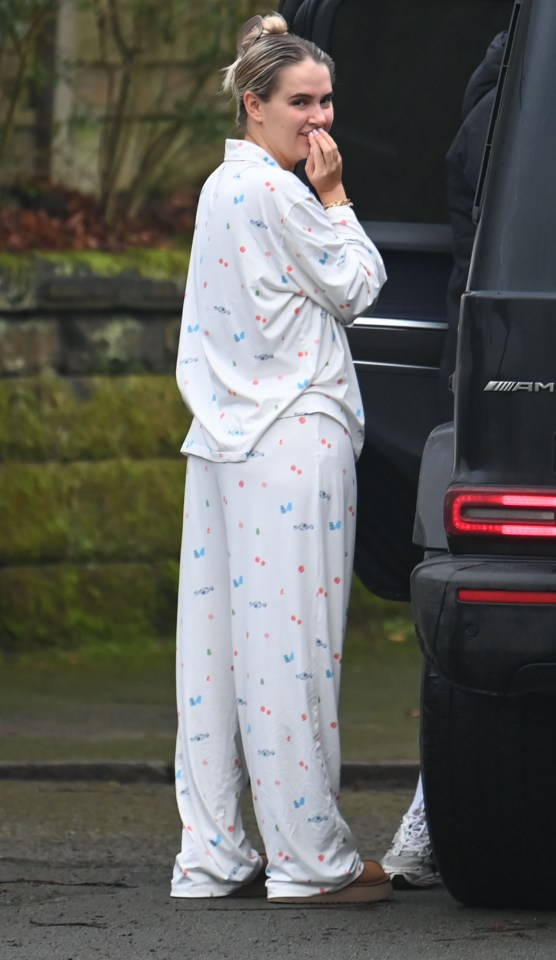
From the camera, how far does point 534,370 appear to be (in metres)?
3.51

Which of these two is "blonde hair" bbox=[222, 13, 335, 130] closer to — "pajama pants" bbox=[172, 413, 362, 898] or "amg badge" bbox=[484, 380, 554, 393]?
"pajama pants" bbox=[172, 413, 362, 898]

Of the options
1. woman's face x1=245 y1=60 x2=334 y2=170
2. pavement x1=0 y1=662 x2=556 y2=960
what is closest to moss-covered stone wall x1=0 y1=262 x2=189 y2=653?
pavement x1=0 y1=662 x2=556 y2=960

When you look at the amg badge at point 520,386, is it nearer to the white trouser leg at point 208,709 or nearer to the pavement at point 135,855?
the white trouser leg at point 208,709

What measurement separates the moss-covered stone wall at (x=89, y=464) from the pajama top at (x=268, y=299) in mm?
4111

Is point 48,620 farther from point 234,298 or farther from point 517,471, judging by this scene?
point 517,471

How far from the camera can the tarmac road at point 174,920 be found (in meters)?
3.79

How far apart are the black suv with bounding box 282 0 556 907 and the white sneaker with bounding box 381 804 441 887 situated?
14.2 inches

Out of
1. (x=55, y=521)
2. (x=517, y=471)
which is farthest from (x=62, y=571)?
(x=517, y=471)

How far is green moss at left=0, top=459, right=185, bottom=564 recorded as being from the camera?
8.21 m

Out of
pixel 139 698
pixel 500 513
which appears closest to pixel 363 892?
pixel 500 513

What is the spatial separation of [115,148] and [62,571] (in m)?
2.10

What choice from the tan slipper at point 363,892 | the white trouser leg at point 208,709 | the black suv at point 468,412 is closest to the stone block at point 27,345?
the black suv at point 468,412

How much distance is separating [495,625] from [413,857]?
4.16 feet

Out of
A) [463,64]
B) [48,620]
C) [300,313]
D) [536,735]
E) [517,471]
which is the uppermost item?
[463,64]
